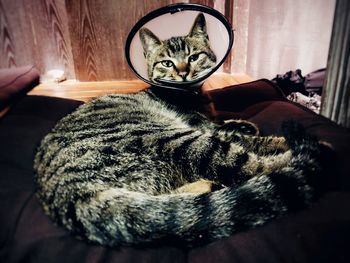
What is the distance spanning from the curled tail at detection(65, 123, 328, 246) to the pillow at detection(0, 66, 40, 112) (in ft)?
3.84

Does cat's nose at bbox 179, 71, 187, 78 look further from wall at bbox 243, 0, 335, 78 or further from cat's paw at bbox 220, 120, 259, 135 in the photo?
wall at bbox 243, 0, 335, 78

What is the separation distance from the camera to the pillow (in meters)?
1.70

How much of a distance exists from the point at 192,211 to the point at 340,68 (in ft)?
2.90

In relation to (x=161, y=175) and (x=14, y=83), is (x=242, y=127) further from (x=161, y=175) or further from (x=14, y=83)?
(x=14, y=83)

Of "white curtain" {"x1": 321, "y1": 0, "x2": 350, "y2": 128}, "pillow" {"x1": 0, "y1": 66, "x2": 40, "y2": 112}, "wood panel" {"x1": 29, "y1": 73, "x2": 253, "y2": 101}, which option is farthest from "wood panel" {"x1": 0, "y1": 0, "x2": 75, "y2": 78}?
"white curtain" {"x1": 321, "y1": 0, "x2": 350, "y2": 128}

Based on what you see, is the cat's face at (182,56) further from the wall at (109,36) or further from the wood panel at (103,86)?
the wall at (109,36)

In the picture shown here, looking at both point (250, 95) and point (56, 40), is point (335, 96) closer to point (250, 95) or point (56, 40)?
point (250, 95)

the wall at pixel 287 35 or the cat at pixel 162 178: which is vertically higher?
the wall at pixel 287 35

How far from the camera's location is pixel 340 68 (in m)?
1.21

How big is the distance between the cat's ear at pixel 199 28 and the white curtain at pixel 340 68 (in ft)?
1.82

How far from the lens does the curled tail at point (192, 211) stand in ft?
2.50

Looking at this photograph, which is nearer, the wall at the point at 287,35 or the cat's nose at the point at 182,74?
the cat's nose at the point at 182,74

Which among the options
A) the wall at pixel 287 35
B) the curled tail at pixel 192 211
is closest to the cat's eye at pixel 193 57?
the curled tail at pixel 192 211

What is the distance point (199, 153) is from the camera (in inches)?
41.1
